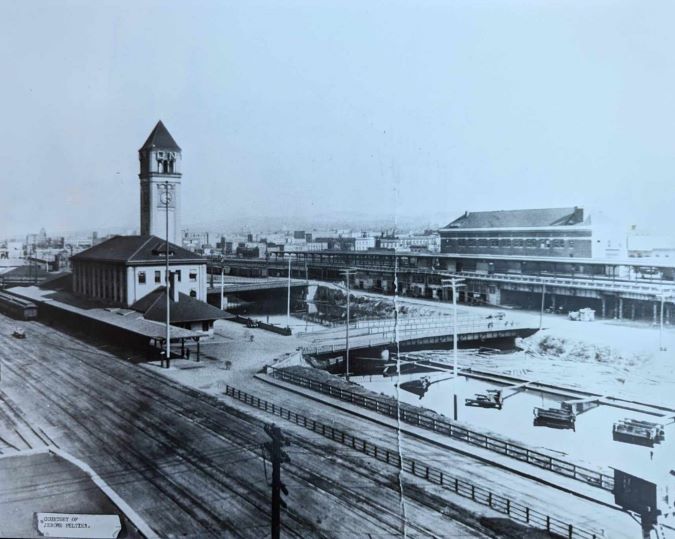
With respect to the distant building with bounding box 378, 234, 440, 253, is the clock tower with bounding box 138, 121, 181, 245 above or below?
above

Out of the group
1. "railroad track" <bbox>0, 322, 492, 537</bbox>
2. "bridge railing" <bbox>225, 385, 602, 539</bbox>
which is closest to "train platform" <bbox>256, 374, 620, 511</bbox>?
"bridge railing" <bbox>225, 385, 602, 539</bbox>

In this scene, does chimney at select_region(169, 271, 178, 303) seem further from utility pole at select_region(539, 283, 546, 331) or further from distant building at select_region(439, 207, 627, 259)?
utility pole at select_region(539, 283, 546, 331)

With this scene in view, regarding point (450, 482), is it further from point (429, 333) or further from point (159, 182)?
point (159, 182)

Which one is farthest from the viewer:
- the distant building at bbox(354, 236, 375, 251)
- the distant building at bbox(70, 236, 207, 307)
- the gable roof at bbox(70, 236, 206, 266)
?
the distant building at bbox(70, 236, 207, 307)

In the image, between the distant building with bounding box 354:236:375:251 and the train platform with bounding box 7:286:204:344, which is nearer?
the distant building with bounding box 354:236:375:251

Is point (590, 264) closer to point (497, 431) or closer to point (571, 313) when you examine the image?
point (571, 313)

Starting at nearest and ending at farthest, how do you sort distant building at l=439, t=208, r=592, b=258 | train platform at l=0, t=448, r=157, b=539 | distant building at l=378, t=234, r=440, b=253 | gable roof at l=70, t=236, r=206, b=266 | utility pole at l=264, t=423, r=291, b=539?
1. utility pole at l=264, t=423, r=291, b=539
2. train platform at l=0, t=448, r=157, b=539
3. distant building at l=439, t=208, r=592, b=258
4. distant building at l=378, t=234, r=440, b=253
5. gable roof at l=70, t=236, r=206, b=266

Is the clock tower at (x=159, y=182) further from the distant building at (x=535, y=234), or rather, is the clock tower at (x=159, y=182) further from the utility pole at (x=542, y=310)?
the utility pole at (x=542, y=310)
